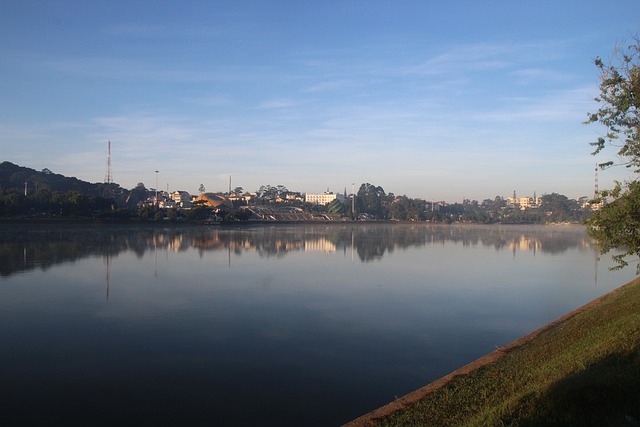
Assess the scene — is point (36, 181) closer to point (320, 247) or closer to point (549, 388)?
point (320, 247)

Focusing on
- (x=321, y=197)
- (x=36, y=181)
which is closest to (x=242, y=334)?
(x=36, y=181)

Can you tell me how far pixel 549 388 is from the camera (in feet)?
17.3

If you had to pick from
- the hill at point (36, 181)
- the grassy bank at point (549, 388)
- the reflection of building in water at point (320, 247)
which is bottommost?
the reflection of building in water at point (320, 247)

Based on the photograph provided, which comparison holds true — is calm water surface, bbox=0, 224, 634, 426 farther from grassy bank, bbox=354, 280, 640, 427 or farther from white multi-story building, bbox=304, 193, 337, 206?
white multi-story building, bbox=304, 193, 337, 206

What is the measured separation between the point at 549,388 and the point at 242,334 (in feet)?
22.0

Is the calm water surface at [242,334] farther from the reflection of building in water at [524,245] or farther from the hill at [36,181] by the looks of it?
the hill at [36,181]

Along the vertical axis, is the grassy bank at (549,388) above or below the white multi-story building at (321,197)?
below

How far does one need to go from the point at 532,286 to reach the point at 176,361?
14.4 m

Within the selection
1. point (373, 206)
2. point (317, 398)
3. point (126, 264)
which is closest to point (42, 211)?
point (126, 264)

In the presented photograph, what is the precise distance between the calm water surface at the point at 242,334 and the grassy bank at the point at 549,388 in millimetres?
1102

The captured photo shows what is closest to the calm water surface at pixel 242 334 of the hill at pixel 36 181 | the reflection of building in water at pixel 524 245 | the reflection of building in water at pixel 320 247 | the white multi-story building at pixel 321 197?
the reflection of building in water at pixel 320 247

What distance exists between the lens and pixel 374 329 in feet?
36.8

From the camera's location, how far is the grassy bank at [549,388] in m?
4.55

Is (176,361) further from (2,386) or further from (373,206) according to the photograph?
(373,206)
